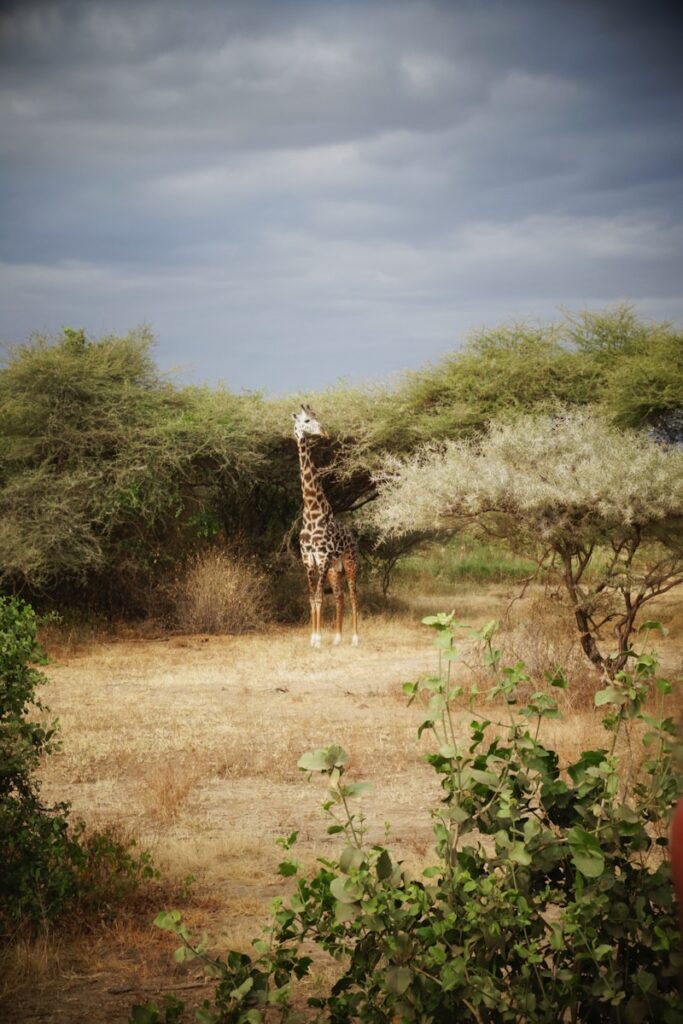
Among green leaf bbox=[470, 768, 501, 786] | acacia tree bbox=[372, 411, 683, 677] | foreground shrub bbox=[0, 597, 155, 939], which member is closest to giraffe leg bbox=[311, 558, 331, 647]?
acacia tree bbox=[372, 411, 683, 677]

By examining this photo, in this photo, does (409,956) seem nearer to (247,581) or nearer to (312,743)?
(312,743)

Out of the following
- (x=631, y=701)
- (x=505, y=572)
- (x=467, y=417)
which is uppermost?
(x=467, y=417)

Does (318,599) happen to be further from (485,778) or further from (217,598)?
(485,778)

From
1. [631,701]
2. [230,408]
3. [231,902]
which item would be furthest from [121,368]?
[631,701]

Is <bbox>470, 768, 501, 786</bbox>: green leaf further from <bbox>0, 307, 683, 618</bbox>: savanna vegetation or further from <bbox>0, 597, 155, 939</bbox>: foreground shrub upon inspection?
<bbox>0, 307, 683, 618</bbox>: savanna vegetation

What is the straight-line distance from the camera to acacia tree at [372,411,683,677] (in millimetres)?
7992

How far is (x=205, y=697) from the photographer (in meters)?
9.48

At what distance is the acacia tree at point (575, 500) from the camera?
315 inches

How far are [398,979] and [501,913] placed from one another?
37cm

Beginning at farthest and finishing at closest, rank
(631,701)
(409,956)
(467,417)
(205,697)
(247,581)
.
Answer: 1. (247,581)
2. (467,417)
3. (205,697)
4. (631,701)
5. (409,956)

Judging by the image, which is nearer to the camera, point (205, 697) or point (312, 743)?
point (312, 743)

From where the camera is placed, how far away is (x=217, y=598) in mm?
13844

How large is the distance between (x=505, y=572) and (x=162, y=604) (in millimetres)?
8312

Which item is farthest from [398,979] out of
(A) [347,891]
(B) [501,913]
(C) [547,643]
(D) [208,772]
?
(C) [547,643]
